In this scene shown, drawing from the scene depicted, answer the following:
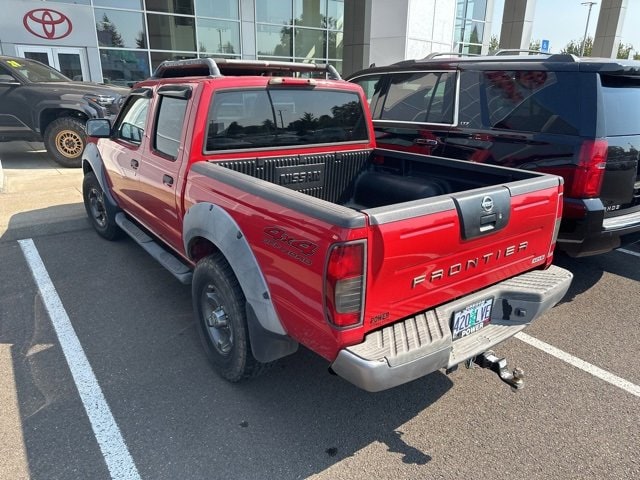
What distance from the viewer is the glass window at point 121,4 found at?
14.2 meters

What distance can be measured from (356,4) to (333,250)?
58.5 feet

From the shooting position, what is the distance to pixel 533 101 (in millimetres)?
4273

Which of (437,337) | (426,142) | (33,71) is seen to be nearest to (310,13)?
(33,71)

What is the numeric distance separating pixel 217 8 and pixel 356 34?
205 inches

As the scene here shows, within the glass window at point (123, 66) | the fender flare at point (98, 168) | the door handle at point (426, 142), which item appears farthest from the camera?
the glass window at point (123, 66)

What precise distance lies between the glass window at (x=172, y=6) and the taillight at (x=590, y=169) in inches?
605

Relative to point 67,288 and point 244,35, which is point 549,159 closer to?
point 67,288

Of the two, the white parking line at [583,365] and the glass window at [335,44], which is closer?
the white parking line at [583,365]

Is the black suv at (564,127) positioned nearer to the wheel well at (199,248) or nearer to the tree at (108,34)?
the wheel well at (199,248)

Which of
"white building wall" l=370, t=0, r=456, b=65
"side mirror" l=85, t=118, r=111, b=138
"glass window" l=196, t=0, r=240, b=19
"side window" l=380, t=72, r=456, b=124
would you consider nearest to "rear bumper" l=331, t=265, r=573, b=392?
"side window" l=380, t=72, r=456, b=124

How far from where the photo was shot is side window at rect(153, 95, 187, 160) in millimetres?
3389

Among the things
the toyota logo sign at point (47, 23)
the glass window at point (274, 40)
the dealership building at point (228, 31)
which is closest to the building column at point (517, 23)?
the dealership building at point (228, 31)

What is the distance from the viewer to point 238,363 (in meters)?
2.81

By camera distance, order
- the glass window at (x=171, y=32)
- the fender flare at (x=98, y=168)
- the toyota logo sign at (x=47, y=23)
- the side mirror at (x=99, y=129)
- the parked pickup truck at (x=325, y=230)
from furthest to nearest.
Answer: the glass window at (x=171, y=32) → the toyota logo sign at (x=47, y=23) → the fender flare at (x=98, y=168) → the side mirror at (x=99, y=129) → the parked pickup truck at (x=325, y=230)
